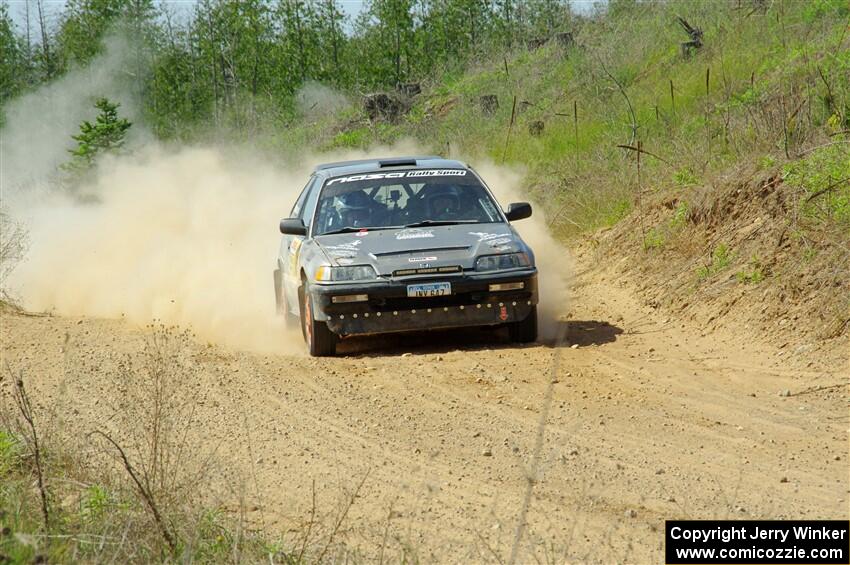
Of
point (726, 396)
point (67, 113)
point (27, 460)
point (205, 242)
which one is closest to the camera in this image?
point (27, 460)

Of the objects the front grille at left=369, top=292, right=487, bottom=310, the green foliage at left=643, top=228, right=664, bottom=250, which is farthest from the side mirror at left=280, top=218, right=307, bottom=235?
the green foliage at left=643, top=228, right=664, bottom=250

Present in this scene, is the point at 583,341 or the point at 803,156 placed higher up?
the point at 803,156

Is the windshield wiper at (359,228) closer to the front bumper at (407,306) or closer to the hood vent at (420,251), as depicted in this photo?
the hood vent at (420,251)

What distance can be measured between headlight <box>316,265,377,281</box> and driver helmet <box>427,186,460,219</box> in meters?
1.33

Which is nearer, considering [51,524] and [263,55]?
[51,524]

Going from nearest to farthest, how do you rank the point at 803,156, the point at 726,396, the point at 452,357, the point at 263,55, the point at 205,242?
1. the point at 726,396
2. the point at 452,357
3. the point at 803,156
4. the point at 205,242
5. the point at 263,55

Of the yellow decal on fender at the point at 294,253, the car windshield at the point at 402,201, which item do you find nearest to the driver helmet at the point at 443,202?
the car windshield at the point at 402,201

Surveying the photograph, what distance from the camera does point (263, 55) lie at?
4691 centimetres

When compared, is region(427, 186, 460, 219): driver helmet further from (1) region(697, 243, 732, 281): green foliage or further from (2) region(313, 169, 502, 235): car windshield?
(1) region(697, 243, 732, 281): green foliage

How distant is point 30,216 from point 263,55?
25096 millimetres

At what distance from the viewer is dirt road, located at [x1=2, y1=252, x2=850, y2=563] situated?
5762mm

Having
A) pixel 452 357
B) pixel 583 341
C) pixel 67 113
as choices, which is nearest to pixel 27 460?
pixel 452 357

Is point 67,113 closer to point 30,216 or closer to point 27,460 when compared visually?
point 30,216

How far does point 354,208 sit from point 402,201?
468mm
